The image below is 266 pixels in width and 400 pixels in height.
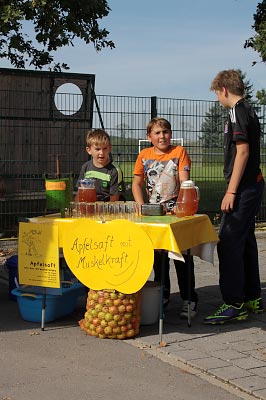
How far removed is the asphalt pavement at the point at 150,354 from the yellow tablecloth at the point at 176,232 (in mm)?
716

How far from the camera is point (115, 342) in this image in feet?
18.7

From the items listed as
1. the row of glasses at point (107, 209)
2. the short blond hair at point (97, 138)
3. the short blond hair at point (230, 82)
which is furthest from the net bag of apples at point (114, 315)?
the short blond hair at point (230, 82)

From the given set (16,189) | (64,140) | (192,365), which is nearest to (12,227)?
(16,189)

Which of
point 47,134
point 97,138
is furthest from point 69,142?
Answer: point 97,138

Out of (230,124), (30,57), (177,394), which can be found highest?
(30,57)

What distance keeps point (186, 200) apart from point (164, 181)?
1.67 feet

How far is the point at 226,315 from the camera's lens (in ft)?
20.4

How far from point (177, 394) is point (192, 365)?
1.86 ft

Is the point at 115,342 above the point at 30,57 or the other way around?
the other way around

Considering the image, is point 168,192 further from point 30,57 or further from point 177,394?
point 30,57

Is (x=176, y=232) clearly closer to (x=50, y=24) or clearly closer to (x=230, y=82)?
(x=230, y=82)

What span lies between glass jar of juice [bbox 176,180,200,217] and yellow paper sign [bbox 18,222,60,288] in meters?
1.08

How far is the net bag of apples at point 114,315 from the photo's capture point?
5.73m

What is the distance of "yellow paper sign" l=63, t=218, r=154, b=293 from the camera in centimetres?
559
